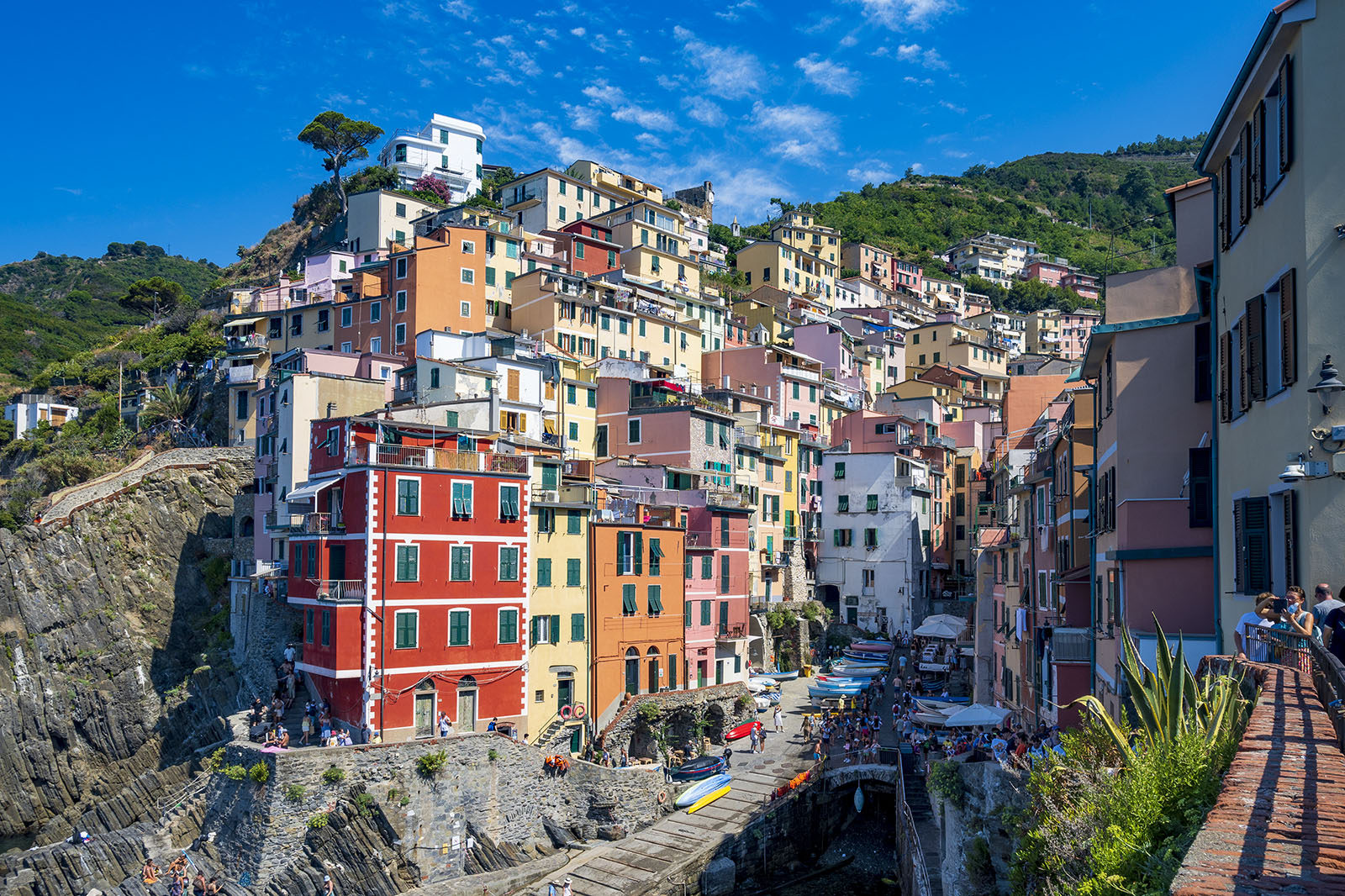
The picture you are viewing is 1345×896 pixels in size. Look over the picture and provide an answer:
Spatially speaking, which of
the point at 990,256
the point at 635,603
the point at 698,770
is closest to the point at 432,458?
the point at 635,603

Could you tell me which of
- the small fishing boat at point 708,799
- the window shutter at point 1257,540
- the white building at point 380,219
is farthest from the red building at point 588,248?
the window shutter at point 1257,540

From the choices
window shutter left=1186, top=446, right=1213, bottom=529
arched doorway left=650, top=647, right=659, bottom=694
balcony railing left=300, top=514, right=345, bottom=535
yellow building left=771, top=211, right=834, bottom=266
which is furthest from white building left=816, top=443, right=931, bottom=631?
yellow building left=771, top=211, right=834, bottom=266

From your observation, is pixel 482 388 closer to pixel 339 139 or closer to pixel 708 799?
pixel 708 799

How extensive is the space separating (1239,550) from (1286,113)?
674 cm

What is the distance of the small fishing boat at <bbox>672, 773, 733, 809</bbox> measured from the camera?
134ft

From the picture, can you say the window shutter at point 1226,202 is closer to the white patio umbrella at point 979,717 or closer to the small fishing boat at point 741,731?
the white patio umbrella at point 979,717

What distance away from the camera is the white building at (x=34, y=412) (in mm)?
82375

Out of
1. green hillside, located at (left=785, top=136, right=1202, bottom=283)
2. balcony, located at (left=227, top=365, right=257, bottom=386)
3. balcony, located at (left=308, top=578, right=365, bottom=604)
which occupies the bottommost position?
balcony, located at (left=308, top=578, right=365, bottom=604)

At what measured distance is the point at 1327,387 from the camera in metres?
12.8

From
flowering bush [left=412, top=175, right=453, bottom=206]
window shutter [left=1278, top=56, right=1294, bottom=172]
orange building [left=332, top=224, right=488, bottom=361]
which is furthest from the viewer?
flowering bush [left=412, top=175, right=453, bottom=206]

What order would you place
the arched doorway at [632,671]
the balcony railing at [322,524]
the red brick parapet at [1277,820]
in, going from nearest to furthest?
1. the red brick parapet at [1277,820]
2. the balcony railing at [322,524]
3. the arched doorway at [632,671]

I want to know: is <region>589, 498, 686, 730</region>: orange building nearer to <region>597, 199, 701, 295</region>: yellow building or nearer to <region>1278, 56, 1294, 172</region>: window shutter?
<region>1278, 56, 1294, 172</region>: window shutter

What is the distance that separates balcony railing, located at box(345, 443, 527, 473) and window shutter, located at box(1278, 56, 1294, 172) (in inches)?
1211

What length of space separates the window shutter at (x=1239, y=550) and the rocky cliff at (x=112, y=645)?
4605 centimetres
